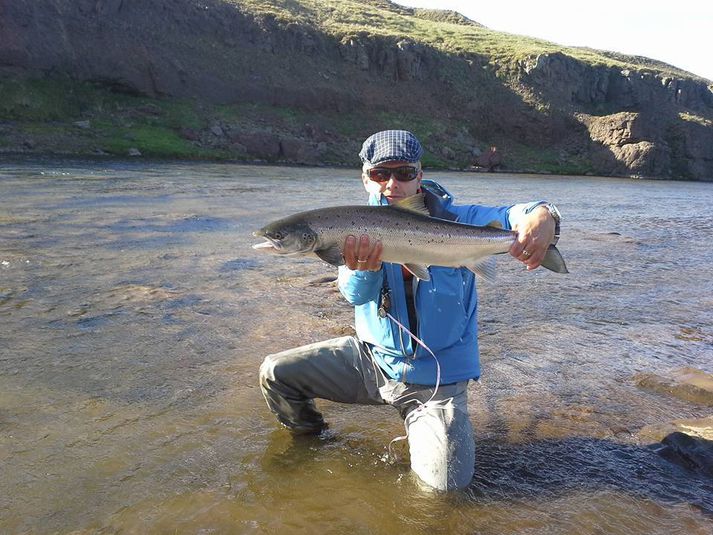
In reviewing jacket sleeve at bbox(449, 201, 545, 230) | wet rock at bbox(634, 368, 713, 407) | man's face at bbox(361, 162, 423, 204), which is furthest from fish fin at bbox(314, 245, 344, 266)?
wet rock at bbox(634, 368, 713, 407)

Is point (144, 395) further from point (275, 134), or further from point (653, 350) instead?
point (275, 134)

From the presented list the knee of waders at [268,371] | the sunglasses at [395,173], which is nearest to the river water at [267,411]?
the knee of waders at [268,371]

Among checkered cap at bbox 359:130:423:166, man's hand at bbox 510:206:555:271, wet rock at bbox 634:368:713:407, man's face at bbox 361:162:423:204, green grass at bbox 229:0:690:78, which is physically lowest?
wet rock at bbox 634:368:713:407

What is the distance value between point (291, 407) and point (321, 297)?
3.98 m

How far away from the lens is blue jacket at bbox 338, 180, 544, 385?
4039mm

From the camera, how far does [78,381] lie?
16.5 feet

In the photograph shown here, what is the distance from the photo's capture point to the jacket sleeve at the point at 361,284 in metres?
4.05

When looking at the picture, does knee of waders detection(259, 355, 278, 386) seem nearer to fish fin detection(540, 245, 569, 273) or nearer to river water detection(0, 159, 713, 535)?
river water detection(0, 159, 713, 535)

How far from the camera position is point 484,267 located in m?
4.05

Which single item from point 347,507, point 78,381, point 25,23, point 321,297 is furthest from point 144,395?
point 25,23

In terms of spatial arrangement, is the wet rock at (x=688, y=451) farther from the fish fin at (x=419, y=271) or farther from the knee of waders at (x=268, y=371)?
the knee of waders at (x=268, y=371)

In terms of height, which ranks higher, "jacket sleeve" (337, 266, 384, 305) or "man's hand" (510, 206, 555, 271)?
"man's hand" (510, 206, 555, 271)

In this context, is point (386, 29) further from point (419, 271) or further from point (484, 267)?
point (419, 271)

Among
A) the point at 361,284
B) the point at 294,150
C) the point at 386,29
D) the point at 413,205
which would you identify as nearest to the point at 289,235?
the point at 361,284
